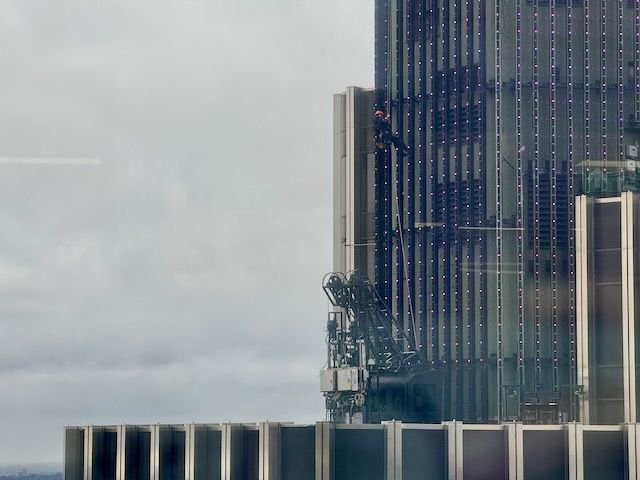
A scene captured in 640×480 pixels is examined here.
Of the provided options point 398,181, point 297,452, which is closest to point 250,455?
point 297,452

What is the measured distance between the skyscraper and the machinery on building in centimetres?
466

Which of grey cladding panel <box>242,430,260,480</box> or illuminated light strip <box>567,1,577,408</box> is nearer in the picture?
grey cladding panel <box>242,430,260,480</box>

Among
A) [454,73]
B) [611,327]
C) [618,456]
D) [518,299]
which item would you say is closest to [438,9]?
[454,73]

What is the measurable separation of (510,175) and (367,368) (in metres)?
13.7

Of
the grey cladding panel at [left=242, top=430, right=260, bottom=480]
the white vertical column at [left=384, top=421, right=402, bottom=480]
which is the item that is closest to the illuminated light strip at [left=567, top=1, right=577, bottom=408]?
the white vertical column at [left=384, top=421, right=402, bottom=480]

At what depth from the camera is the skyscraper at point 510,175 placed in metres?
86.7

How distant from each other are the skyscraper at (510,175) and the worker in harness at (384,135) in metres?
2.15

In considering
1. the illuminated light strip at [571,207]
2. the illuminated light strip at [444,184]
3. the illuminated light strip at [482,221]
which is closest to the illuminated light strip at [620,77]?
the illuminated light strip at [571,207]

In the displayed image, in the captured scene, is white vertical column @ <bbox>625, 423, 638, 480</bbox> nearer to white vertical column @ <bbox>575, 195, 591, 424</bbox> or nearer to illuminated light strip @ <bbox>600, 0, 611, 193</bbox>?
white vertical column @ <bbox>575, 195, 591, 424</bbox>

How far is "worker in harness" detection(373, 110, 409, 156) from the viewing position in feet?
307

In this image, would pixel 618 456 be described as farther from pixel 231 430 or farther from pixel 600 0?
pixel 600 0

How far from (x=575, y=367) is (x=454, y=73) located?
55.7ft

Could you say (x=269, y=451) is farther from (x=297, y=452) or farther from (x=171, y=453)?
(x=171, y=453)

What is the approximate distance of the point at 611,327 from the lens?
7494 centimetres
